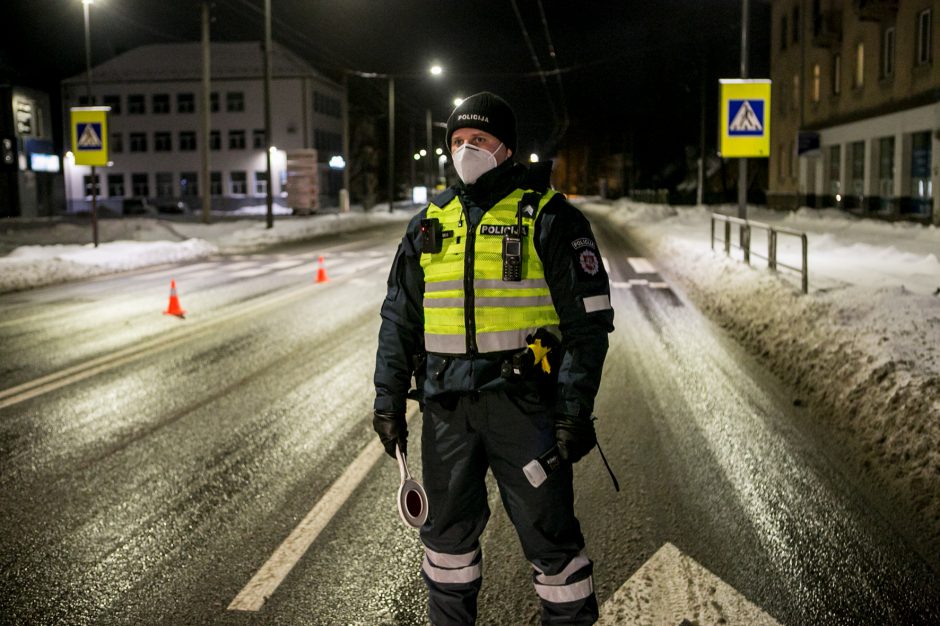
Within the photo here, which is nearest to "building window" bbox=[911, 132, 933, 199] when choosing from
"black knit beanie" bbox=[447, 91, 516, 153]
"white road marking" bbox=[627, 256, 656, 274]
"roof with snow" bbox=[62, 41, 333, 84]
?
"white road marking" bbox=[627, 256, 656, 274]

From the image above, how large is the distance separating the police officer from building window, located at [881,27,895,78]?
35.1 m

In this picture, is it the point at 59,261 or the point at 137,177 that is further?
the point at 137,177

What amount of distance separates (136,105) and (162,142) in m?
4.04

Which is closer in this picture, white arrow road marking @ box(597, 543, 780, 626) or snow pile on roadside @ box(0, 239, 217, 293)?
white arrow road marking @ box(597, 543, 780, 626)

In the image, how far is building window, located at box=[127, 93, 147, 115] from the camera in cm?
7931

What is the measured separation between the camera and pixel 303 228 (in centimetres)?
4188

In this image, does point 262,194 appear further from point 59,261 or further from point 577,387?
point 577,387

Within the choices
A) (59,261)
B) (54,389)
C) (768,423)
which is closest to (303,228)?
(59,261)

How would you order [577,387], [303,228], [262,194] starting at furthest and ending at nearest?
[262,194]
[303,228]
[577,387]

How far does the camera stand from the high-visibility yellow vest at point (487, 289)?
3.38 metres

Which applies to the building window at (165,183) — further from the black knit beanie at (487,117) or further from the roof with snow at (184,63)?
the black knit beanie at (487,117)

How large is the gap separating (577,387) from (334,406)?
5007 mm

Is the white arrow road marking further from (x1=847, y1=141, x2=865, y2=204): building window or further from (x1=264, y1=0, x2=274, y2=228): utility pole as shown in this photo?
(x1=847, y1=141, x2=865, y2=204): building window

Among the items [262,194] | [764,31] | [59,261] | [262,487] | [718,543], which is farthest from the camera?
[262,194]
